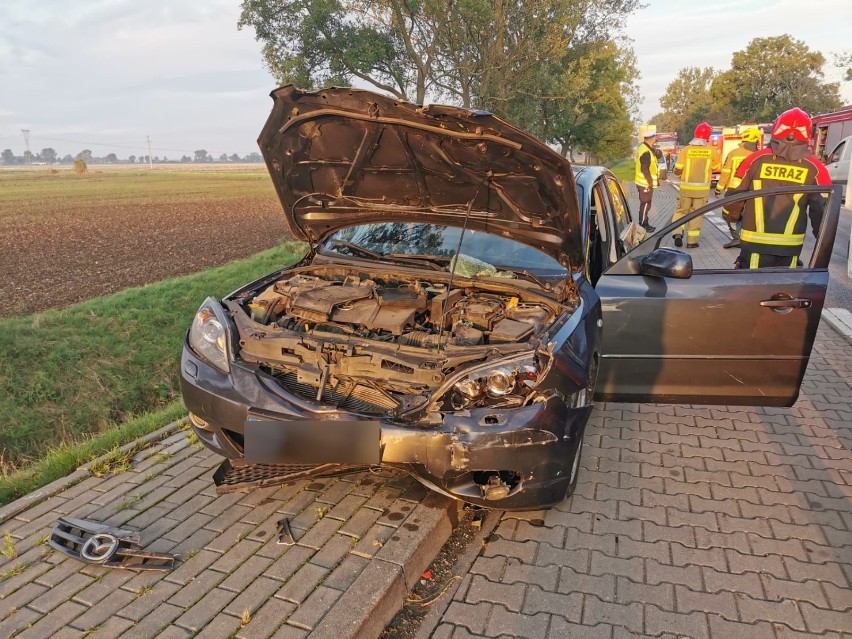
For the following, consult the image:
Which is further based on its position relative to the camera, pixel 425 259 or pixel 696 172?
pixel 696 172

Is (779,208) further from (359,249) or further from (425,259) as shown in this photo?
(359,249)

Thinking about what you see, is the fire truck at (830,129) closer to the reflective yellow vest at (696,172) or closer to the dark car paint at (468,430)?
the reflective yellow vest at (696,172)

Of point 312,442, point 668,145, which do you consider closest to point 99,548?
point 312,442

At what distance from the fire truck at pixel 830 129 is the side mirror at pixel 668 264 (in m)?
23.9

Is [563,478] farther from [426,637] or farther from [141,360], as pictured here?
[141,360]

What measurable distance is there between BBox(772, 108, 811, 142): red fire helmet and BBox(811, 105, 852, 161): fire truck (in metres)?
21.6

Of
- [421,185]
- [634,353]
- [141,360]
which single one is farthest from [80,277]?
[634,353]

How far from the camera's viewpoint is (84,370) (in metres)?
6.60

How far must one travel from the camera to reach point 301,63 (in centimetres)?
1491

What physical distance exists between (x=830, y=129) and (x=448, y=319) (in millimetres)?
29159

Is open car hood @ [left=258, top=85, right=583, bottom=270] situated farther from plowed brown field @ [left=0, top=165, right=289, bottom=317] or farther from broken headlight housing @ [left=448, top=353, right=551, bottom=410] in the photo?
plowed brown field @ [left=0, top=165, right=289, bottom=317]

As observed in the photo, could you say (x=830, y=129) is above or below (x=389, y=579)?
above

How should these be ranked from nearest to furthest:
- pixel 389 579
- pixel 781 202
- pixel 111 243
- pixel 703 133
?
pixel 389 579 < pixel 781 202 < pixel 703 133 < pixel 111 243

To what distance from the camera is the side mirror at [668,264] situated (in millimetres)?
3590
